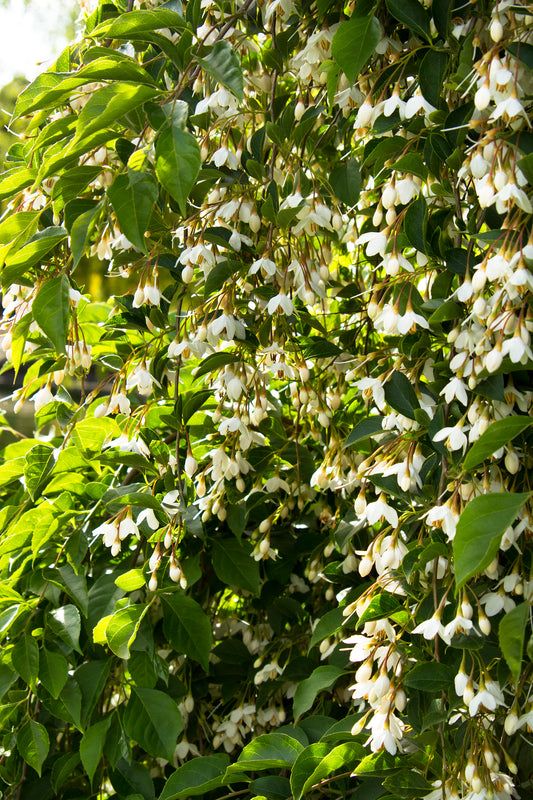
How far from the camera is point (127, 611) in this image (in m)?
0.95

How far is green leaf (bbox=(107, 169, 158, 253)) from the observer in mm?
715

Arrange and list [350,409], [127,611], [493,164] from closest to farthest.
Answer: [493,164], [127,611], [350,409]

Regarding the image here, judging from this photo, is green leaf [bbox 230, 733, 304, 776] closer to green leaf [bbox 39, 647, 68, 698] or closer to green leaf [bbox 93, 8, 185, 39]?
green leaf [bbox 39, 647, 68, 698]

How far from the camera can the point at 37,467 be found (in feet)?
3.63

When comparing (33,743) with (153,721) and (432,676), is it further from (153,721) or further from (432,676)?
(432,676)

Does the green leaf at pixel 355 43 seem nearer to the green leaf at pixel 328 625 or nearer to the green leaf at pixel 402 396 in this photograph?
the green leaf at pixel 402 396

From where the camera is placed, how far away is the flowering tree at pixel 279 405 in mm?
745

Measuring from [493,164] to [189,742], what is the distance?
42.5 inches

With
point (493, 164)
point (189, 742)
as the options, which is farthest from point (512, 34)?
point (189, 742)

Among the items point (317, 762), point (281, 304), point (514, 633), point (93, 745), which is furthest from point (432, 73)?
point (93, 745)

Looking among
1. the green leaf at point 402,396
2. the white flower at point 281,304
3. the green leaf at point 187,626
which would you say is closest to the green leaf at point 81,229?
the white flower at point 281,304

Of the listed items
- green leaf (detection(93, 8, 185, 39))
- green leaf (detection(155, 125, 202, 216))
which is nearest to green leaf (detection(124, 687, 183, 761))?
green leaf (detection(155, 125, 202, 216))

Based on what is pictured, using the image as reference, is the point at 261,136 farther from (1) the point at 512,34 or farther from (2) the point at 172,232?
(1) the point at 512,34

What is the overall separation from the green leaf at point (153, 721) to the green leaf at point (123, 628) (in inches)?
4.0
